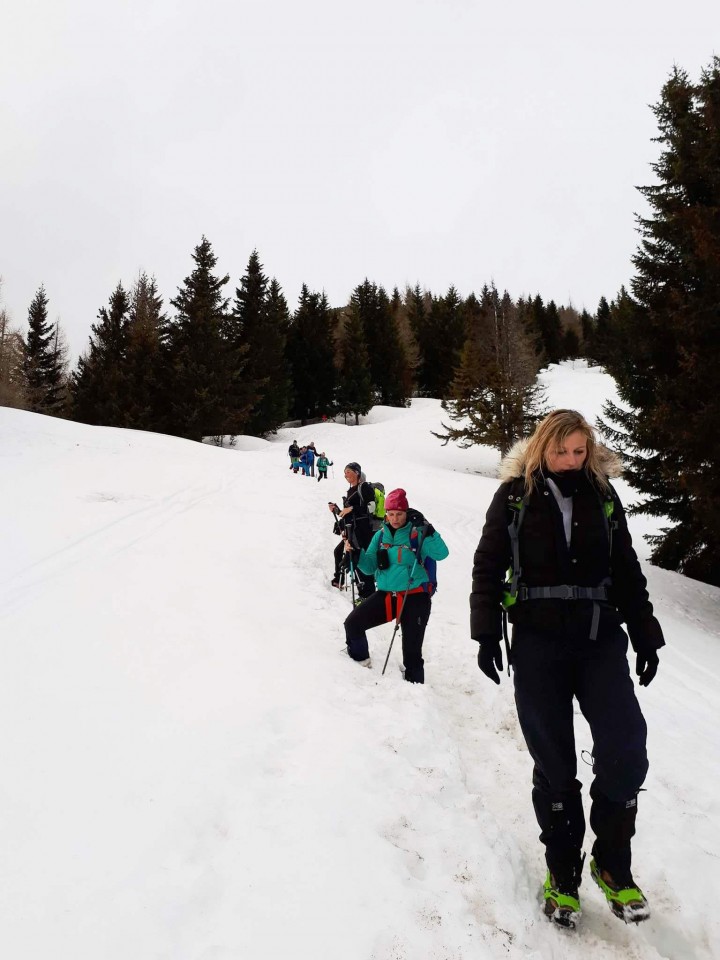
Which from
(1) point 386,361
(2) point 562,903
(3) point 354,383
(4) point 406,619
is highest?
(1) point 386,361

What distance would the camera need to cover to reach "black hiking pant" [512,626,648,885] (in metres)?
2.48

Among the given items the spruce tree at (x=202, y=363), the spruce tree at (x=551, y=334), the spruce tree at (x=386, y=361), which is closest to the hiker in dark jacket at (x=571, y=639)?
the spruce tree at (x=202, y=363)

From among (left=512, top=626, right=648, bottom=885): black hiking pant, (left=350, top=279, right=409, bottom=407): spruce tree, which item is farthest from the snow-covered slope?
(left=350, top=279, right=409, bottom=407): spruce tree

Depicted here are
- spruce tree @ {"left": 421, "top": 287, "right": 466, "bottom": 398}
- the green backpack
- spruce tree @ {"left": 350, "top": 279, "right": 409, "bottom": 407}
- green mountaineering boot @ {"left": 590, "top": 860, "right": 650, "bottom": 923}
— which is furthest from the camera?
spruce tree @ {"left": 421, "top": 287, "right": 466, "bottom": 398}

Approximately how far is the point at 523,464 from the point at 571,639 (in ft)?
3.16

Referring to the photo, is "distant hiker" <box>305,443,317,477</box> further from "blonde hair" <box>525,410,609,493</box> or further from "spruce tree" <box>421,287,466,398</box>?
"spruce tree" <box>421,287,466,398</box>

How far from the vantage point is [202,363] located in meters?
31.7

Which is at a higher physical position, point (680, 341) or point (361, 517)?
point (680, 341)

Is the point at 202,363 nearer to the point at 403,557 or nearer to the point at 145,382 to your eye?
the point at 145,382

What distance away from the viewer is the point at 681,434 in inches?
372

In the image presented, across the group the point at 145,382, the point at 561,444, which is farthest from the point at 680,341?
the point at 145,382

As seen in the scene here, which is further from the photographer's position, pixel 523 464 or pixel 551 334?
pixel 551 334

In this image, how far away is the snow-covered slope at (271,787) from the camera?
229 centimetres

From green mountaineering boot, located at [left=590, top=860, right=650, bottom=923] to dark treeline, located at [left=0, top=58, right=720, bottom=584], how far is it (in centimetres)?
822
